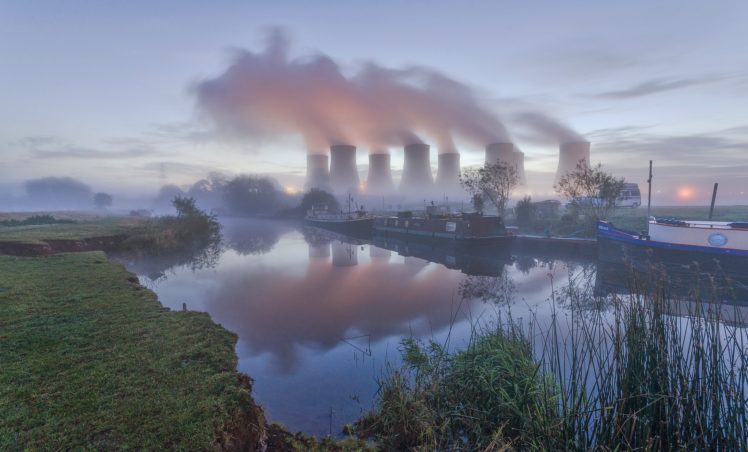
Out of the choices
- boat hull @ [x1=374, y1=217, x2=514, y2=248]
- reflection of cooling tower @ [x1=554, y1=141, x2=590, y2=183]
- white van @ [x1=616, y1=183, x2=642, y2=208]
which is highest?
reflection of cooling tower @ [x1=554, y1=141, x2=590, y2=183]

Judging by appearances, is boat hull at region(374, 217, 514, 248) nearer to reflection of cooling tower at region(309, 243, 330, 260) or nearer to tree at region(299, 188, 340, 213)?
reflection of cooling tower at region(309, 243, 330, 260)

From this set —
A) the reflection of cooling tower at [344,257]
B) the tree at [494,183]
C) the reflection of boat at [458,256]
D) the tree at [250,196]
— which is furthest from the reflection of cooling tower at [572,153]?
the tree at [250,196]

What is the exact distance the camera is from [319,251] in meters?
34.8

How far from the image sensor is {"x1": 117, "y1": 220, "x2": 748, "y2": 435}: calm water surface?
755 centimetres

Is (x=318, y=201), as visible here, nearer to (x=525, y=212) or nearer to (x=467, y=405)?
(x=525, y=212)

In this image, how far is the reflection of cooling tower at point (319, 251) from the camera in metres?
31.4

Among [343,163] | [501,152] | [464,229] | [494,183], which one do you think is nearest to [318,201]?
[343,163]

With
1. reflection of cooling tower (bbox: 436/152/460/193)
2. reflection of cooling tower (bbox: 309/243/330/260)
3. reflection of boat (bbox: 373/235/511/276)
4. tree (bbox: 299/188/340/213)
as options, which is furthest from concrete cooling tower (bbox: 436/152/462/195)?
reflection of cooling tower (bbox: 309/243/330/260)

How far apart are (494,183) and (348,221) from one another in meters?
23.6

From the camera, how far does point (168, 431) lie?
14.6 ft

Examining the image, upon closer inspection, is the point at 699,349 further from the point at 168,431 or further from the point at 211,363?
the point at 211,363

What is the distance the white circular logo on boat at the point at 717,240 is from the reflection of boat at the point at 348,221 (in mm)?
38895

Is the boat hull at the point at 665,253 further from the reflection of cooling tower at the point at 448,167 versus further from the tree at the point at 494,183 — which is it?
the reflection of cooling tower at the point at 448,167

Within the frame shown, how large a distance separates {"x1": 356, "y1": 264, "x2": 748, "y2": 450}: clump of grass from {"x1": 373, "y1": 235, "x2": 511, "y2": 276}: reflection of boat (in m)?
17.2
